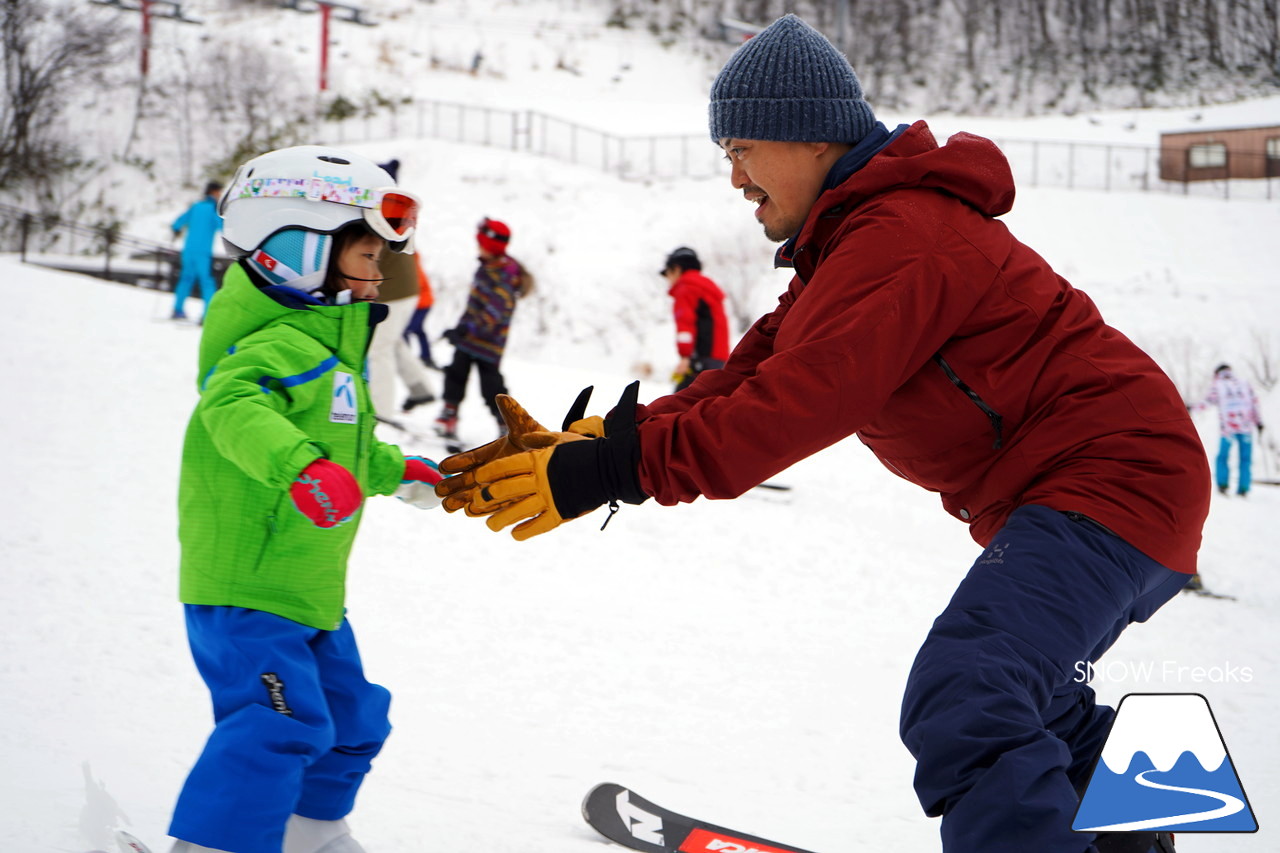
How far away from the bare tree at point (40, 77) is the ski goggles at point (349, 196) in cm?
2676

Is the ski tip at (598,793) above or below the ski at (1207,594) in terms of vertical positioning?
above

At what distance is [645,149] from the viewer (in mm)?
27297

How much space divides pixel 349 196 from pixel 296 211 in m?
0.12

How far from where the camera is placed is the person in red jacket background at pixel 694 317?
308 inches

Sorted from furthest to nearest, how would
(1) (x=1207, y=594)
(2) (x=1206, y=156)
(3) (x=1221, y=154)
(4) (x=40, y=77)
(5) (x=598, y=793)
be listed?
(4) (x=40, y=77) → (2) (x=1206, y=156) → (3) (x=1221, y=154) → (1) (x=1207, y=594) → (5) (x=598, y=793)

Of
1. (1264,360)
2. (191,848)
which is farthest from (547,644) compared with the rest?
(1264,360)

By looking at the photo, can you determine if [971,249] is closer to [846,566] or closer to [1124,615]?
[1124,615]

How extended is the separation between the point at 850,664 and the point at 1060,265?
17556 millimetres

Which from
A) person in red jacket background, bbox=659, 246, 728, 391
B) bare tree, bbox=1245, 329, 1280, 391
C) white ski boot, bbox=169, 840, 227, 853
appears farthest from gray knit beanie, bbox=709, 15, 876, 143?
bare tree, bbox=1245, 329, 1280, 391

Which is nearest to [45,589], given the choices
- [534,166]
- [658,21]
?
[534,166]

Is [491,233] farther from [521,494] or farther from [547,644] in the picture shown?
[521,494]

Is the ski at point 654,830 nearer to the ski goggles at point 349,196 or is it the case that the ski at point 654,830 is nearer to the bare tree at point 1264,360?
the ski goggles at point 349,196

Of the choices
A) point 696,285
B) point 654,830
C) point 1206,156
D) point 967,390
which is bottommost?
point 654,830

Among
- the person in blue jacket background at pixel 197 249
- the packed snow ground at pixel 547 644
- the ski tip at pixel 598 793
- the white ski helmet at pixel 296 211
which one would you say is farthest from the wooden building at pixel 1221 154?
the white ski helmet at pixel 296 211
